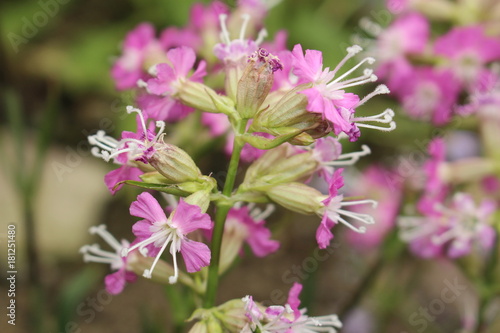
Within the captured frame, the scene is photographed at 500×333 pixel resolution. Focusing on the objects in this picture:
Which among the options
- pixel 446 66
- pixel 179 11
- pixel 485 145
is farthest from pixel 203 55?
pixel 179 11

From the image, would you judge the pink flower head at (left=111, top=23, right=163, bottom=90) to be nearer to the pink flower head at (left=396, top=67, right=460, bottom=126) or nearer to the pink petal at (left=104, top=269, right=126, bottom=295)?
the pink petal at (left=104, top=269, right=126, bottom=295)

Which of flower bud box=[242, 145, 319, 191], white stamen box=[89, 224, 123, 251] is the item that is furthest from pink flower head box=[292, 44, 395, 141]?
white stamen box=[89, 224, 123, 251]

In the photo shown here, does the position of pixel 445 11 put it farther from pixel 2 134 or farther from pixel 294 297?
pixel 2 134

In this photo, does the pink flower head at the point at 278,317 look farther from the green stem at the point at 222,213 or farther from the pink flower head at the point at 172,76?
the pink flower head at the point at 172,76

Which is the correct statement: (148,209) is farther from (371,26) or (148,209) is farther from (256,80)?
(371,26)

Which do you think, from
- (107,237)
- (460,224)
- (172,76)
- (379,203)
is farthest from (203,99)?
(379,203)

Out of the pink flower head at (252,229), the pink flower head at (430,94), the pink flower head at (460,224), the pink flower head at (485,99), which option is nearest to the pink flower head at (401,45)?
the pink flower head at (430,94)
